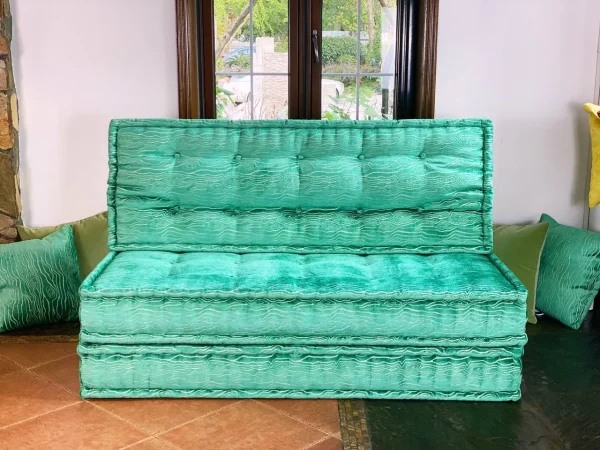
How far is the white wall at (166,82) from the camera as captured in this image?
11.9 feet

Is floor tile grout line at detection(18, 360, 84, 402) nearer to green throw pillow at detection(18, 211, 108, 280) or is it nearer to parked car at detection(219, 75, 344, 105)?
green throw pillow at detection(18, 211, 108, 280)

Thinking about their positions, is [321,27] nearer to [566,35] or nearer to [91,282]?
[566,35]

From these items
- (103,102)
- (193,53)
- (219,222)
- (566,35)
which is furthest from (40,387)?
(566,35)

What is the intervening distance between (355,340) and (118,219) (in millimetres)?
1156

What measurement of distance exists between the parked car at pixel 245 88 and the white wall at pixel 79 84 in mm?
294

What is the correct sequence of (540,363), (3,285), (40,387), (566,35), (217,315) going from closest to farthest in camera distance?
(217,315), (40,387), (540,363), (3,285), (566,35)

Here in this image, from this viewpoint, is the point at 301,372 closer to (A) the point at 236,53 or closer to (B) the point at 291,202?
(B) the point at 291,202

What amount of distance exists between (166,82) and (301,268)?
4.40ft

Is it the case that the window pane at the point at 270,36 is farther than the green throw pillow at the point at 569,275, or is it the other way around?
the window pane at the point at 270,36

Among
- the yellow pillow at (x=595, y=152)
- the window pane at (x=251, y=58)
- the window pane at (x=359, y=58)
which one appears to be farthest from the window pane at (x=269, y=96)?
the yellow pillow at (x=595, y=152)

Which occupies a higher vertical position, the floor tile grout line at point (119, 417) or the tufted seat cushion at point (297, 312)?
the tufted seat cushion at point (297, 312)

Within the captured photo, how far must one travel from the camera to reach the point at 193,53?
3.70 m

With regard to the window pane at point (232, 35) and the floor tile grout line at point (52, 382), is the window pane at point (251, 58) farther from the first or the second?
the floor tile grout line at point (52, 382)

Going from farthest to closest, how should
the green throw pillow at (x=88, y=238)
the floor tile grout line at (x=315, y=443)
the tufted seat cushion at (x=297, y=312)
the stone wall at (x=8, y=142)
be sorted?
the green throw pillow at (x=88, y=238), the stone wall at (x=8, y=142), the tufted seat cushion at (x=297, y=312), the floor tile grout line at (x=315, y=443)
